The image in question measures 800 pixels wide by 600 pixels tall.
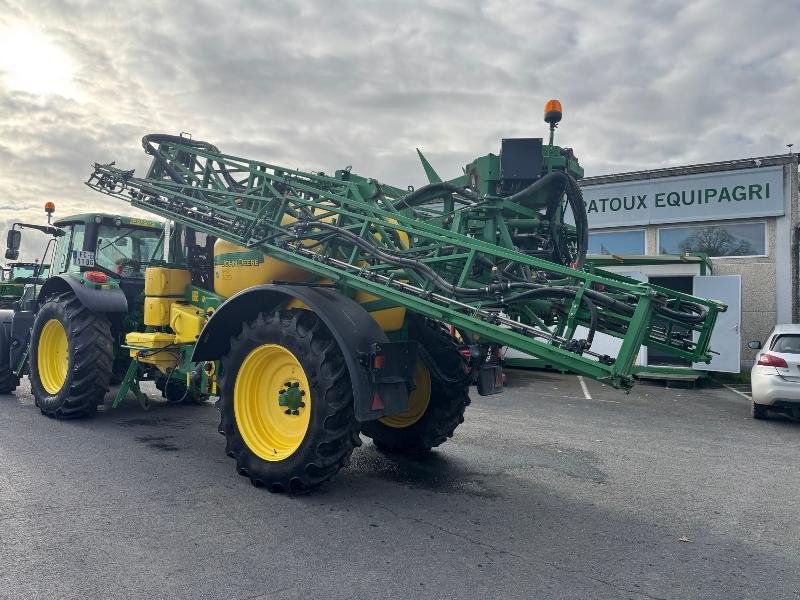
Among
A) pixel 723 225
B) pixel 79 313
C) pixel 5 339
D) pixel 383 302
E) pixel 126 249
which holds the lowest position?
pixel 5 339

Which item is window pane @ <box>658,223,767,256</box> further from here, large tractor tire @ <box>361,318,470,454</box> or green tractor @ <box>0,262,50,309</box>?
green tractor @ <box>0,262,50,309</box>

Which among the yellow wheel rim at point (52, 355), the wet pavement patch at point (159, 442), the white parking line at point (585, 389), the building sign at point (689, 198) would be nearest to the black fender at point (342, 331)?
the wet pavement patch at point (159, 442)

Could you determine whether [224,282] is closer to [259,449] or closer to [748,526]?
[259,449]

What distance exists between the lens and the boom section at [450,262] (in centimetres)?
417

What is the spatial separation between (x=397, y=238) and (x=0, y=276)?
403 inches

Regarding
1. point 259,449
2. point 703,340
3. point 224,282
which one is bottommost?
point 259,449

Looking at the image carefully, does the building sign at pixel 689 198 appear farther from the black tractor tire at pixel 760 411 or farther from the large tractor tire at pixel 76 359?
the large tractor tire at pixel 76 359

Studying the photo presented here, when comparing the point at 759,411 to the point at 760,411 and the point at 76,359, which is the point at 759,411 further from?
the point at 76,359

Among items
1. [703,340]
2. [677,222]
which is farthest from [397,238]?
[677,222]

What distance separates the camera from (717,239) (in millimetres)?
16125

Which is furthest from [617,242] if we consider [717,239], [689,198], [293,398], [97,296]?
[293,398]

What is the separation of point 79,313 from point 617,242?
14.4 meters

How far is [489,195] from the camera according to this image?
204 inches

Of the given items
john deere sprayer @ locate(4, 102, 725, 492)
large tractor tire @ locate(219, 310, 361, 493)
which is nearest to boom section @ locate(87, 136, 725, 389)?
john deere sprayer @ locate(4, 102, 725, 492)
